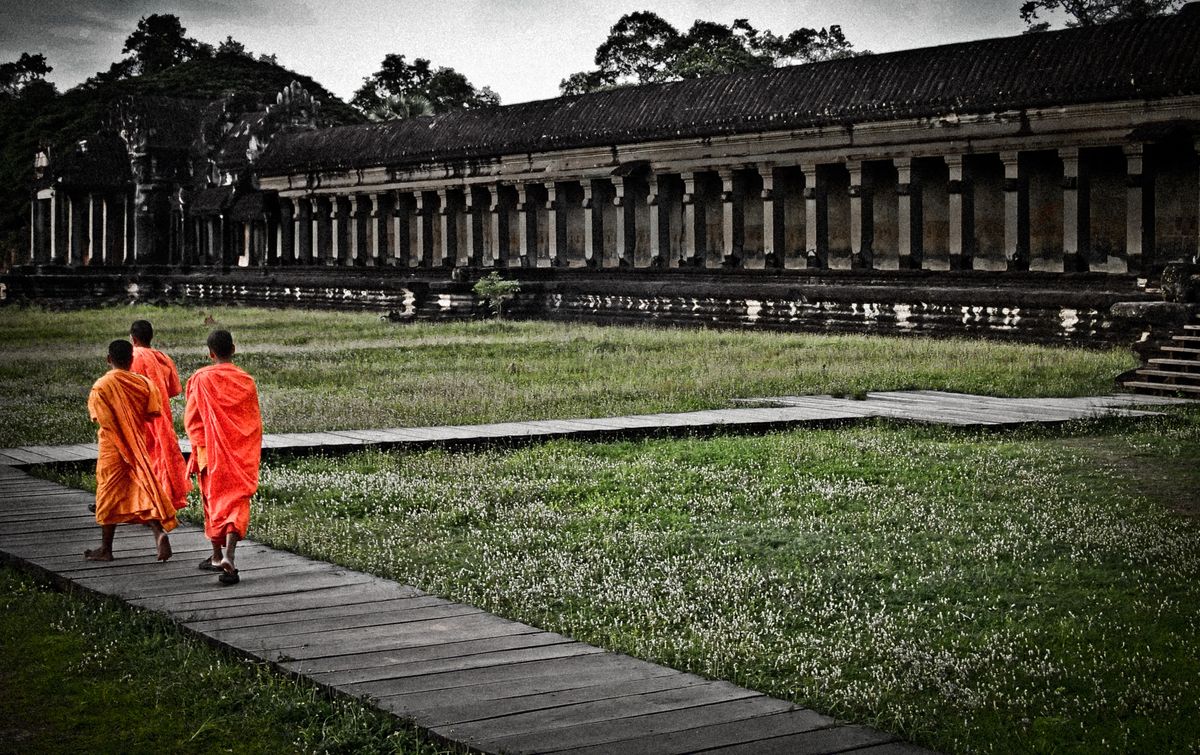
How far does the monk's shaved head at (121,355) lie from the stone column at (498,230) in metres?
32.6

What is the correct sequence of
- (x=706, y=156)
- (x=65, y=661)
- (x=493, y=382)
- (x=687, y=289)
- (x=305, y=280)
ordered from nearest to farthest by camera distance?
(x=65, y=661) → (x=493, y=382) → (x=687, y=289) → (x=706, y=156) → (x=305, y=280)

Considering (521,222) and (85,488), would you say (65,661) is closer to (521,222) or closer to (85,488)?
(85,488)

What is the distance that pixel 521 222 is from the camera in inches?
1655

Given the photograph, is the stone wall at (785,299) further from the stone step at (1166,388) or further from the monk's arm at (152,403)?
the monk's arm at (152,403)

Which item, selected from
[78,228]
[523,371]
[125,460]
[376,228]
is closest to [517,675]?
Result: [125,460]

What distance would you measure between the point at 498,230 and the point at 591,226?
4.08m

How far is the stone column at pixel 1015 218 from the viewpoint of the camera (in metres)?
29.2

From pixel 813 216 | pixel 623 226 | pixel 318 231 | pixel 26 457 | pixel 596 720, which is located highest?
pixel 318 231

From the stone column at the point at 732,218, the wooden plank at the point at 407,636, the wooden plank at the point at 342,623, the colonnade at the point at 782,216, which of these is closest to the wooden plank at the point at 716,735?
the wooden plank at the point at 407,636

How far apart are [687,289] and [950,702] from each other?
1070 inches

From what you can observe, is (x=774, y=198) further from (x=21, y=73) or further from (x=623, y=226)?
(x=21, y=73)

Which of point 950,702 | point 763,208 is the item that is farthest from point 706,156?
point 950,702

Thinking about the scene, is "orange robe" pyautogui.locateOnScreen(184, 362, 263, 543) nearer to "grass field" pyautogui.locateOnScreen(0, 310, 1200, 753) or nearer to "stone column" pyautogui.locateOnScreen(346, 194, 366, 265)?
"grass field" pyautogui.locateOnScreen(0, 310, 1200, 753)

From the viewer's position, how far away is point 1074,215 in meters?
28.3
